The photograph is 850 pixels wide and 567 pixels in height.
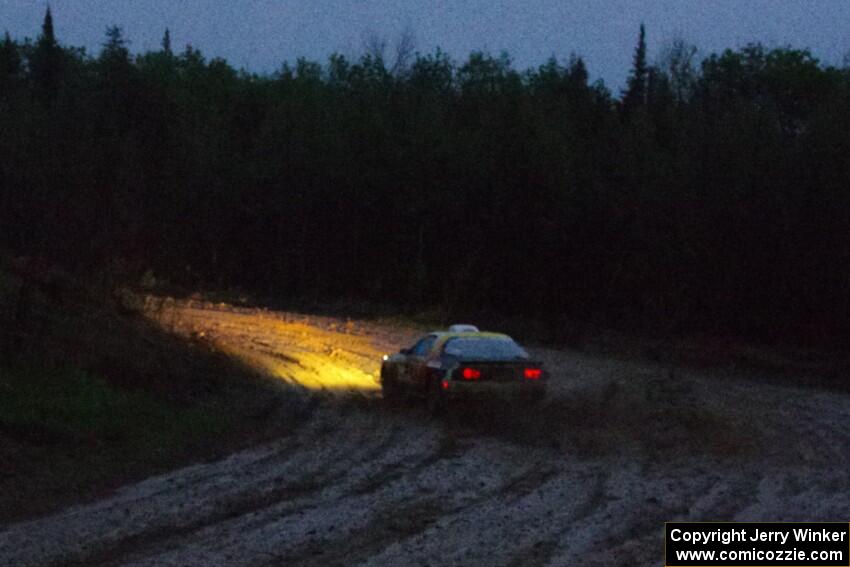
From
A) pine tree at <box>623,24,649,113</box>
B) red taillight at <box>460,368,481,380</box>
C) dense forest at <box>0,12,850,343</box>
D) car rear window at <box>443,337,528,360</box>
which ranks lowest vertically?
red taillight at <box>460,368,481,380</box>

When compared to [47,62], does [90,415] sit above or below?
below

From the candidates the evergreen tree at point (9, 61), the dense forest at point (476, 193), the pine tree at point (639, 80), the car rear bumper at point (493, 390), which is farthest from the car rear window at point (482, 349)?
the evergreen tree at point (9, 61)

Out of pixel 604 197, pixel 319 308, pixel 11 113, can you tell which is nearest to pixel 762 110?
pixel 604 197

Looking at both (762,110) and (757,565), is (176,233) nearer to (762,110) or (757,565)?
(762,110)

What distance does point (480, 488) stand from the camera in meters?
13.2

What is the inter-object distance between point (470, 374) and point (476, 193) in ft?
95.7

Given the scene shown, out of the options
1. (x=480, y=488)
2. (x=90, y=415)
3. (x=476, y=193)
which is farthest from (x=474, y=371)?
(x=476, y=193)

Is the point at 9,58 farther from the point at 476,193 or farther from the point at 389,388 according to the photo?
the point at 389,388

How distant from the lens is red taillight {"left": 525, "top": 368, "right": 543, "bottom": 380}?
2016 cm

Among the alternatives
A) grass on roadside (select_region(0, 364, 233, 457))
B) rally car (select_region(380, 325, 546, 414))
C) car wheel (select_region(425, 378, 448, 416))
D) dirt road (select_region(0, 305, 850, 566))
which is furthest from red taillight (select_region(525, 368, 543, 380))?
grass on roadside (select_region(0, 364, 233, 457))

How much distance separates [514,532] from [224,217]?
50512 mm

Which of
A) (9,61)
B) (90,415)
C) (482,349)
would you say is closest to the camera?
(90,415)

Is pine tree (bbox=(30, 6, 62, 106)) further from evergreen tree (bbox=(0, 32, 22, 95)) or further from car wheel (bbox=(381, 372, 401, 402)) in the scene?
car wheel (bbox=(381, 372, 401, 402))

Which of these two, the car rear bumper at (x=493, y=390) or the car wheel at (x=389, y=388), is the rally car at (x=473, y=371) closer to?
the car rear bumper at (x=493, y=390)
